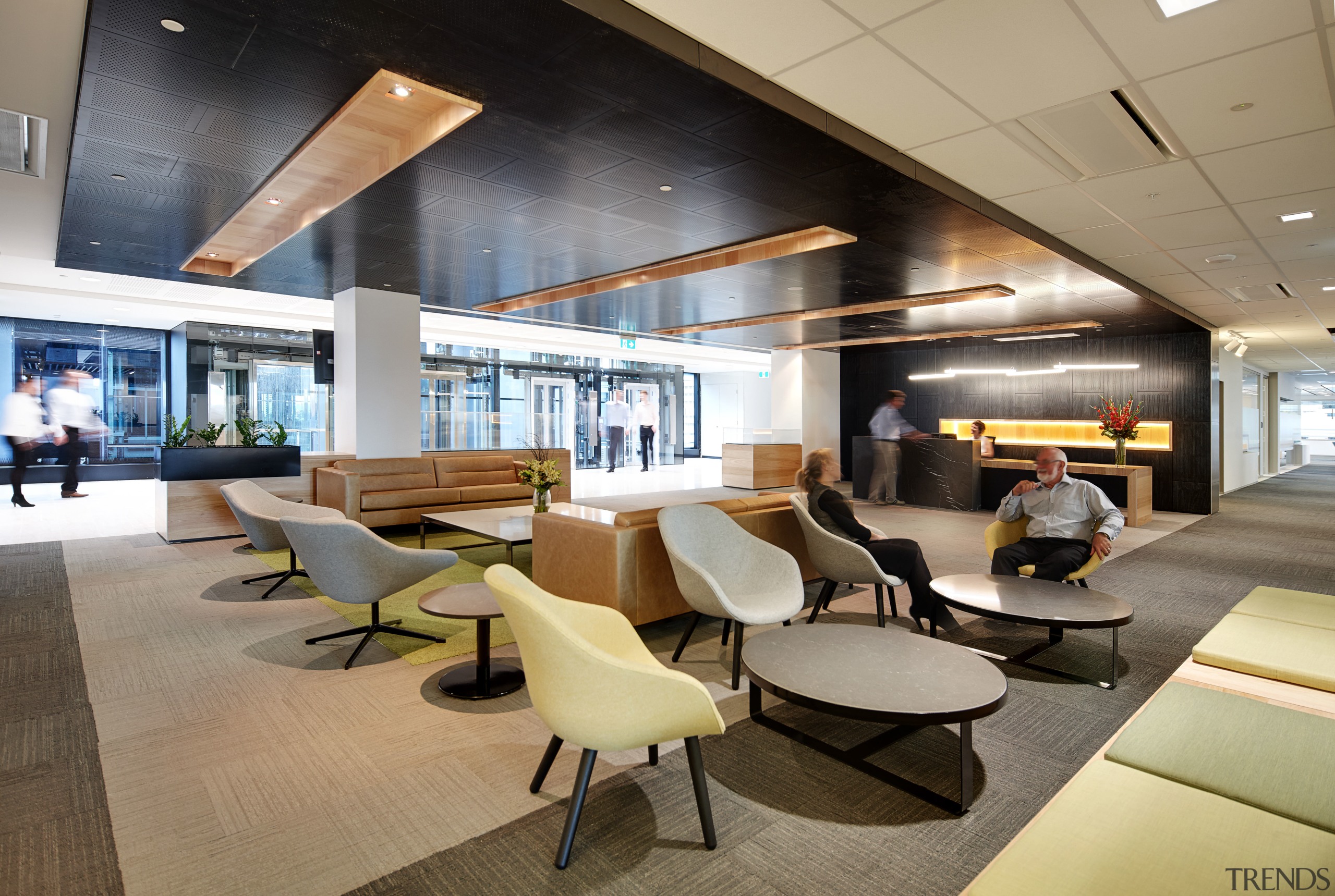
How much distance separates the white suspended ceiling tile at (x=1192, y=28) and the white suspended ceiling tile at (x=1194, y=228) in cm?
260

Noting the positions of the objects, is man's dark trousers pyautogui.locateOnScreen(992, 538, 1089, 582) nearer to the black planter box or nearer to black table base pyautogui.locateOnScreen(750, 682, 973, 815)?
black table base pyautogui.locateOnScreen(750, 682, 973, 815)

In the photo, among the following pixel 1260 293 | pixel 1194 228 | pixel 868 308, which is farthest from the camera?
pixel 868 308

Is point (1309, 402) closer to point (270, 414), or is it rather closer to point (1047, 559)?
point (1047, 559)

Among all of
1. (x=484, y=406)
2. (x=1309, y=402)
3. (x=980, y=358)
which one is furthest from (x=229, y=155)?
(x=1309, y=402)

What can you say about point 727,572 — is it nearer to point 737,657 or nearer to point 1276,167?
point 737,657

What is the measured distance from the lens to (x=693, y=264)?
686 cm

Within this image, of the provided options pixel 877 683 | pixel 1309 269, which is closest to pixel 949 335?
pixel 1309 269

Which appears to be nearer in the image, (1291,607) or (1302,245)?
(1291,607)

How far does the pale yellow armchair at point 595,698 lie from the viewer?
6.45 feet

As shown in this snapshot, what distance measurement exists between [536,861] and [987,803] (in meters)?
1.56

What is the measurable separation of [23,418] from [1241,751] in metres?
14.1

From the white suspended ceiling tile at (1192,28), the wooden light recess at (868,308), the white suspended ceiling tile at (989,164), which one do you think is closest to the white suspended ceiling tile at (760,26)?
the white suspended ceiling tile at (1192,28)

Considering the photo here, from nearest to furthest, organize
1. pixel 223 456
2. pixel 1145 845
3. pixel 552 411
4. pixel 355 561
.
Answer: pixel 1145 845 → pixel 355 561 → pixel 223 456 → pixel 552 411

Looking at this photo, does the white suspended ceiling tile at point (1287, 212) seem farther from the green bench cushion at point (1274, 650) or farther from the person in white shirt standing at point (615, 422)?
the person in white shirt standing at point (615, 422)
